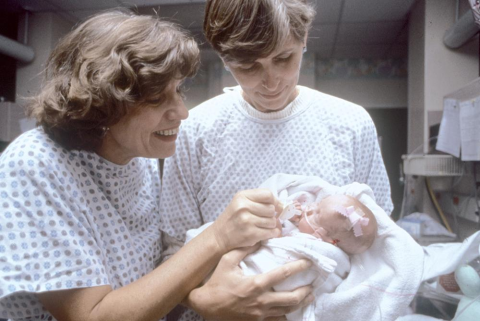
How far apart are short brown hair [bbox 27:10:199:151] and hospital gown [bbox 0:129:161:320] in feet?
0.16

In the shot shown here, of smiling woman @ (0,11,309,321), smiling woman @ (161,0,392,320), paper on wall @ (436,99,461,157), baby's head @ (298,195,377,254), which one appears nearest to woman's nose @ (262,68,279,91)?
smiling woman @ (161,0,392,320)

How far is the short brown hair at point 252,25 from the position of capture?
648mm

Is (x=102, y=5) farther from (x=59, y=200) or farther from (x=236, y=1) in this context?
(x=59, y=200)

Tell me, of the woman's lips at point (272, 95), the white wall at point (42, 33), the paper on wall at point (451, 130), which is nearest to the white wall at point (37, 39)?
the white wall at point (42, 33)

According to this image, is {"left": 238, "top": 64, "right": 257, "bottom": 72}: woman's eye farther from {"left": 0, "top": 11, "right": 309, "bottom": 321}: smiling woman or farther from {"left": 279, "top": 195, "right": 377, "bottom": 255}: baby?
{"left": 279, "top": 195, "right": 377, "bottom": 255}: baby

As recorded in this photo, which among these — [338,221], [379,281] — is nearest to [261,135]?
[338,221]

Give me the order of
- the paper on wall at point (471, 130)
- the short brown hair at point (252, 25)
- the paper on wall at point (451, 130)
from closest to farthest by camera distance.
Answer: the short brown hair at point (252, 25), the paper on wall at point (471, 130), the paper on wall at point (451, 130)

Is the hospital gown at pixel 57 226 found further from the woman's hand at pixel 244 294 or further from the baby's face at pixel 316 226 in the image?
the baby's face at pixel 316 226

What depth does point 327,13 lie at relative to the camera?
950 millimetres

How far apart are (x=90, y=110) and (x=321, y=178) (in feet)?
1.45

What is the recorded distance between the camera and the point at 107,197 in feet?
2.28

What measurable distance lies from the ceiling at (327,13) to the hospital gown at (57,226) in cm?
30

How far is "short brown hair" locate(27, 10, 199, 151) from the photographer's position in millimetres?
600

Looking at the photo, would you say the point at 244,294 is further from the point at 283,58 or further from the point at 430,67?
the point at 430,67
